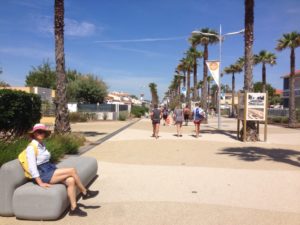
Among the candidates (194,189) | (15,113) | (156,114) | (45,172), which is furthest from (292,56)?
(45,172)

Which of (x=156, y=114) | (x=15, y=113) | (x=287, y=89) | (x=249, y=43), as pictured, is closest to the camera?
(x=15, y=113)

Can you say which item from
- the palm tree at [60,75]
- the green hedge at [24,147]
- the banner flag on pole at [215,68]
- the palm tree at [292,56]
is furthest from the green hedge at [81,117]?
the green hedge at [24,147]

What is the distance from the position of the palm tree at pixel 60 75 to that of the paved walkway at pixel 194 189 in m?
3.56

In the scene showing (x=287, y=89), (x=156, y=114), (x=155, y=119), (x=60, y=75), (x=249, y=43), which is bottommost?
(x=155, y=119)

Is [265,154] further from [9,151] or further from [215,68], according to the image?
[215,68]

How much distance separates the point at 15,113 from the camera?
15406 mm

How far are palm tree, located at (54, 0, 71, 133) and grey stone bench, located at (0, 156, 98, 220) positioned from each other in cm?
1103

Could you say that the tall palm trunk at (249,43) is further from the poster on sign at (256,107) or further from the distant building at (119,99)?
the distant building at (119,99)

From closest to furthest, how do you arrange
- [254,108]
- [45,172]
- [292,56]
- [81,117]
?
[45,172]
[254,108]
[292,56]
[81,117]

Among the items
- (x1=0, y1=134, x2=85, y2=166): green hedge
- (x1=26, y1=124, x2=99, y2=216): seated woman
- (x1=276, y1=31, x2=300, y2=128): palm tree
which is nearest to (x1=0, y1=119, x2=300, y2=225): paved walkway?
(x1=26, y1=124, x2=99, y2=216): seated woman

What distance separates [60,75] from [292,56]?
72.3 feet

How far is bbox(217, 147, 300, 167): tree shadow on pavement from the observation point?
12552 millimetres

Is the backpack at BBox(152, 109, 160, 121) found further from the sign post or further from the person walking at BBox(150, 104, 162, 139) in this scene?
the sign post

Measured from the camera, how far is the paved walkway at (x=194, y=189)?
6.22 metres
